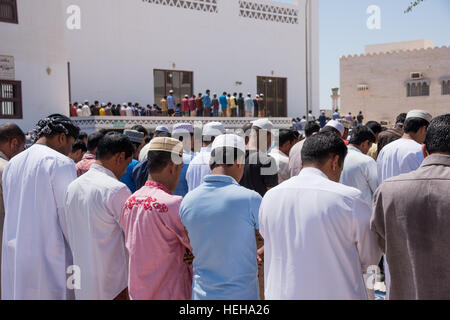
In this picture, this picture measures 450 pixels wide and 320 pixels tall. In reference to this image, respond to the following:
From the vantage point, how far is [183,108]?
2055 cm

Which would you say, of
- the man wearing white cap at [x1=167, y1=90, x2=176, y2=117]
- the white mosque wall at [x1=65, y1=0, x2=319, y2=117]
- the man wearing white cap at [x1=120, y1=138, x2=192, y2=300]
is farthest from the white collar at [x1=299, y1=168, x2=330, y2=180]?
the white mosque wall at [x1=65, y1=0, x2=319, y2=117]

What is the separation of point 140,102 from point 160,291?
1990 cm

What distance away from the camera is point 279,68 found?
2705 cm

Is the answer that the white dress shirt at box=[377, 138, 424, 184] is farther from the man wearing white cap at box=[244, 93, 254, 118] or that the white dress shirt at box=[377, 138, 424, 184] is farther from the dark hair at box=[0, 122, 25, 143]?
the man wearing white cap at box=[244, 93, 254, 118]

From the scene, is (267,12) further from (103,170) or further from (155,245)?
(155,245)

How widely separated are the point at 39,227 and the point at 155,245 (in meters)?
0.93

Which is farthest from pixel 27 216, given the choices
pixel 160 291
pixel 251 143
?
pixel 251 143

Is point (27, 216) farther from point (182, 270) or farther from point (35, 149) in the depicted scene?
point (182, 270)

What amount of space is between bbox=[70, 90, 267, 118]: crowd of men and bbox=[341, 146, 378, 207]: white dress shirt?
15096 mm

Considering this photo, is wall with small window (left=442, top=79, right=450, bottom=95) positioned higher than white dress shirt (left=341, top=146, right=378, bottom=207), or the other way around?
wall with small window (left=442, top=79, right=450, bottom=95)

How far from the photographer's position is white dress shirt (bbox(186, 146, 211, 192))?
4.16m

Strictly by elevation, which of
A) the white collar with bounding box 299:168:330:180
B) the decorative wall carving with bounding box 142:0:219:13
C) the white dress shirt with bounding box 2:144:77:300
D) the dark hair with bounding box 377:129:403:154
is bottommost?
the white dress shirt with bounding box 2:144:77:300

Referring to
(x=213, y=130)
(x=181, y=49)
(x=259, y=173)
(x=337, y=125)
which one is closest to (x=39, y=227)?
(x=259, y=173)

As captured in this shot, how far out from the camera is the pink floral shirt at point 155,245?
2.46 m
